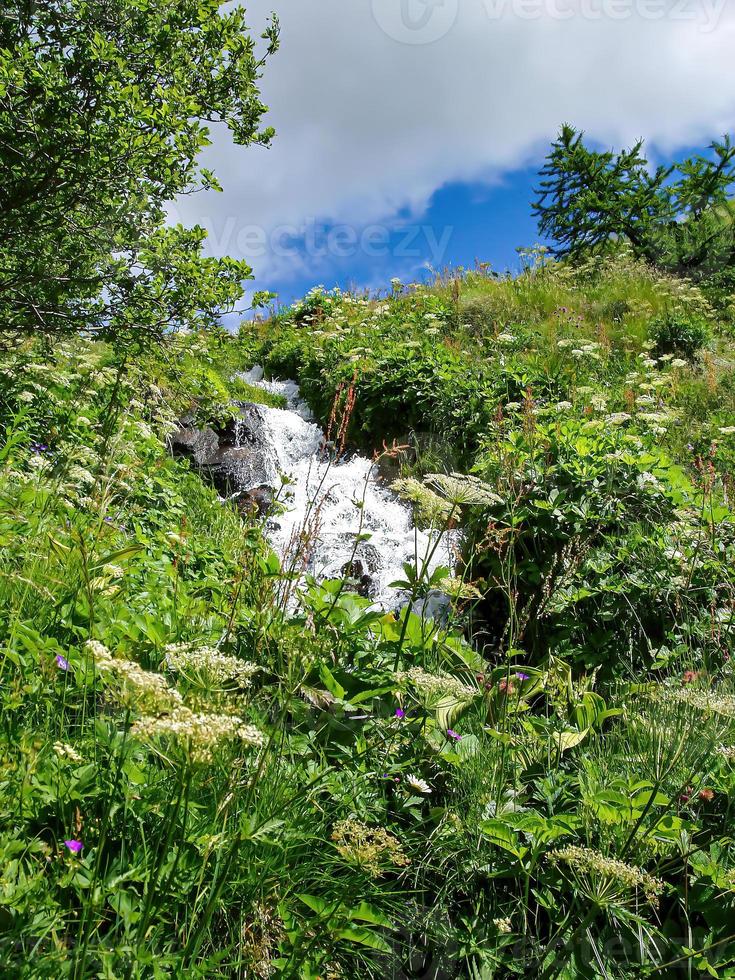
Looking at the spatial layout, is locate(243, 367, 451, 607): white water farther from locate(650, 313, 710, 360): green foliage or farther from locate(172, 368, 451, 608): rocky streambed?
locate(650, 313, 710, 360): green foliage

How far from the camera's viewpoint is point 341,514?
8.17 metres

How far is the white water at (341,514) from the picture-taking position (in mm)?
6734

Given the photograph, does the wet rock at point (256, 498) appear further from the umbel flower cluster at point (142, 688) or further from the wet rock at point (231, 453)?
the umbel flower cluster at point (142, 688)

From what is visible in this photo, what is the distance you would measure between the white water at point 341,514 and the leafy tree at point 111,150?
1806 millimetres

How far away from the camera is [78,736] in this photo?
6.61 ft

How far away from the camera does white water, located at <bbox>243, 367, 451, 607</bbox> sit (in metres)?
6.73

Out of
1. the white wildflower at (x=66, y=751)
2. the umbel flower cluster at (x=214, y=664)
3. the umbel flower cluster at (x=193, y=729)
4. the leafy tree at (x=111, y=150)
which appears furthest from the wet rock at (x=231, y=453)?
the umbel flower cluster at (x=193, y=729)

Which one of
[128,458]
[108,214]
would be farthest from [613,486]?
[108,214]

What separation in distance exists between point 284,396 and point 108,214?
27.1ft

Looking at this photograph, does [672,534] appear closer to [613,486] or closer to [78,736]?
[613,486]

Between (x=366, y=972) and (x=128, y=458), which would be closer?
(x=366, y=972)

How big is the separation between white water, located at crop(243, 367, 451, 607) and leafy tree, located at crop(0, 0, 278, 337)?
181cm

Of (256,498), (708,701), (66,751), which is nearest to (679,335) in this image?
(256,498)

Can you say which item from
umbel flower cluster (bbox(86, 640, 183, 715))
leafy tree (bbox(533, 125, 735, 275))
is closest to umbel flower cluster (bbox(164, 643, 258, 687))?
umbel flower cluster (bbox(86, 640, 183, 715))
